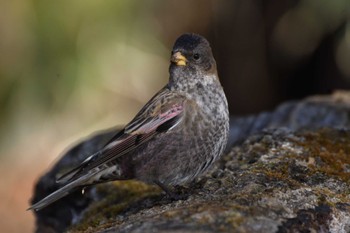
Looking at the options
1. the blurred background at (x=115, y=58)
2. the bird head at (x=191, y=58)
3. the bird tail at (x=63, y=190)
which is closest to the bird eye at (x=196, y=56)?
the bird head at (x=191, y=58)

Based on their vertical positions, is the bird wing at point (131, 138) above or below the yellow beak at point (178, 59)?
below

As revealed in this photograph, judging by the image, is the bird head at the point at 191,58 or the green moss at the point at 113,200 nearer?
the green moss at the point at 113,200

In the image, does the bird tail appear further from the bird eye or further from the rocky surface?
the bird eye

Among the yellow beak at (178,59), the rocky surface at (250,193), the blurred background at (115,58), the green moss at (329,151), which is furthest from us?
the blurred background at (115,58)

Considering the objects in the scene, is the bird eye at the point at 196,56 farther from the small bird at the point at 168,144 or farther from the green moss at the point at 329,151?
the green moss at the point at 329,151

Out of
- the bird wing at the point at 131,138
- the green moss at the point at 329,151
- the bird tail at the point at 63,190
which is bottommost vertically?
the green moss at the point at 329,151

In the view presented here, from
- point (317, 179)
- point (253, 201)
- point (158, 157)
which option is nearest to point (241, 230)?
point (253, 201)

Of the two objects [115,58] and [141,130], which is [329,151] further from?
[115,58]
